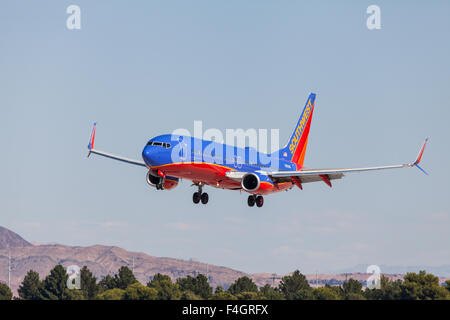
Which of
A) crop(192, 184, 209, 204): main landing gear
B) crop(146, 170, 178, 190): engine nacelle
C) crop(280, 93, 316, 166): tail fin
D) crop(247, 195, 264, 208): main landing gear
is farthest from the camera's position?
crop(280, 93, 316, 166): tail fin

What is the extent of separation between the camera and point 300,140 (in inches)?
5276

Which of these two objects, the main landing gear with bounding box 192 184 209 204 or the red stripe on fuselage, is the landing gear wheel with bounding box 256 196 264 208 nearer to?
the red stripe on fuselage

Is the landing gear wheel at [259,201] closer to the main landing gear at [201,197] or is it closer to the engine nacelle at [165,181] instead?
the main landing gear at [201,197]

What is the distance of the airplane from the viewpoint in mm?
97750

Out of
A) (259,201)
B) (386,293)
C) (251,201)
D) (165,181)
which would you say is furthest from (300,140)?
(386,293)

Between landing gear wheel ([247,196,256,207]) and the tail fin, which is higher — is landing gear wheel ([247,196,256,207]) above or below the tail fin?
below

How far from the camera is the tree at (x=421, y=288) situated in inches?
7111

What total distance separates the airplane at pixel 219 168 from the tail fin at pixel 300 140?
3056 mm

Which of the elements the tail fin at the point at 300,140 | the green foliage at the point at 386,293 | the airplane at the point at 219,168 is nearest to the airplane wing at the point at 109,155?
the airplane at the point at 219,168

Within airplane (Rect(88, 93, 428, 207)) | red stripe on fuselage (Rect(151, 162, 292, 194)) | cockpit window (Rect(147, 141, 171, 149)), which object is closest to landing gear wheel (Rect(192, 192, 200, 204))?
airplane (Rect(88, 93, 428, 207))

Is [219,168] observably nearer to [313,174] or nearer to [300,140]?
[313,174]
